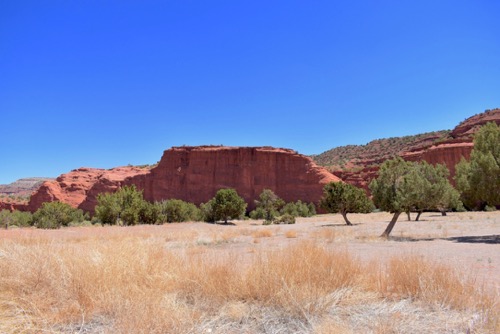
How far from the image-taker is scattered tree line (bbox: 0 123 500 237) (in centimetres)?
1589

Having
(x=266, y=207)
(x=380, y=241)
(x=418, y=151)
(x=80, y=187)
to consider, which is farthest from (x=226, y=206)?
(x=80, y=187)

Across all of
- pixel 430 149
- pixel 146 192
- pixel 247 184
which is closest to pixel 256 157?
pixel 247 184

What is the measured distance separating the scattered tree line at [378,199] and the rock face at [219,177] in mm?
8082

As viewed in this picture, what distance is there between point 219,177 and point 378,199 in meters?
58.1

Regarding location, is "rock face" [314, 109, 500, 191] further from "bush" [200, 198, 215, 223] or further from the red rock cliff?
"bush" [200, 198, 215, 223]

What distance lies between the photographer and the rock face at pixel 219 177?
7356cm

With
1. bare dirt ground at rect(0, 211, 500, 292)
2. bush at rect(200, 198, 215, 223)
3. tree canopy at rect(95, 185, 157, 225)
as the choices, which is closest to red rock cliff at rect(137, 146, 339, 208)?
bush at rect(200, 198, 215, 223)

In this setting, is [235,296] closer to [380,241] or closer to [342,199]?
[380,241]

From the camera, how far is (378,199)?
1842 cm

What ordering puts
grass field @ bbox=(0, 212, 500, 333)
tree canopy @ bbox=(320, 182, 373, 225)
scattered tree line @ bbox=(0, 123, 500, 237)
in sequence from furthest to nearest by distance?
1. tree canopy @ bbox=(320, 182, 373, 225)
2. scattered tree line @ bbox=(0, 123, 500, 237)
3. grass field @ bbox=(0, 212, 500, 333)

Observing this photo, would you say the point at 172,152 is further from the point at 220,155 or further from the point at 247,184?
the point at 247,184

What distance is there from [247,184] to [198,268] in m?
69.2

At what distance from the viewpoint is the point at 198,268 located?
5.23m

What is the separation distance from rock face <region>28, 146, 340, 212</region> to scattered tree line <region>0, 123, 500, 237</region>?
8.08 m
